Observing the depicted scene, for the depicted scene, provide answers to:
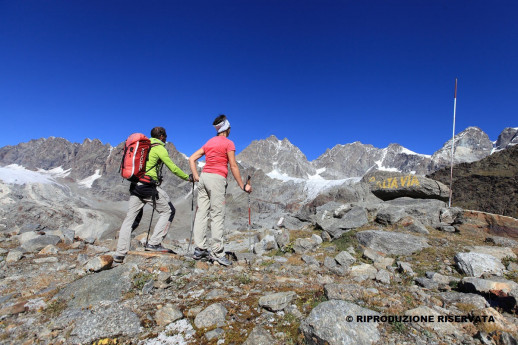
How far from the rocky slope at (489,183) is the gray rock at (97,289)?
3144 cm

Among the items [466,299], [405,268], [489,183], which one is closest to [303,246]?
[405,268]

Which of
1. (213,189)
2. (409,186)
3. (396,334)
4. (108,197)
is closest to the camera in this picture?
(396,334)

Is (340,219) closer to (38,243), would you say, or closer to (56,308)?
(56,308)

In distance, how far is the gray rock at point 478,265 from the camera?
17.8ft

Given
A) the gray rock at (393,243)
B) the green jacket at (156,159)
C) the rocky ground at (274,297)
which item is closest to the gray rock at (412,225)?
the rocky ground at (274,297)

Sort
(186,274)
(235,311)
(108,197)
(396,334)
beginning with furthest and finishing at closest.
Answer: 1. (108,197)
2. (186,274)
3. (235,311)
4. (396,334)

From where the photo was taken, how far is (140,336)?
2873 mm

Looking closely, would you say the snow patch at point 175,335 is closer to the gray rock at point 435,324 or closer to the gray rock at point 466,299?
the gray rock at point 435,324

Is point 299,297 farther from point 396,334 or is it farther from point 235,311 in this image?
point 396,334

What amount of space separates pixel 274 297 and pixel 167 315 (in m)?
1.37

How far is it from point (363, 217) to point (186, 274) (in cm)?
783

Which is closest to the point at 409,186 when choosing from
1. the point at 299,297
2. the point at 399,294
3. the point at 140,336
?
the point at 399,294

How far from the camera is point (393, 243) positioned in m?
7.51

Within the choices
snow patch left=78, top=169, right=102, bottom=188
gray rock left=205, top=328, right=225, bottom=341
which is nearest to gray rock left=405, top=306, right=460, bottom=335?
gray rock left=205, top=328, right=225, bottom=341
